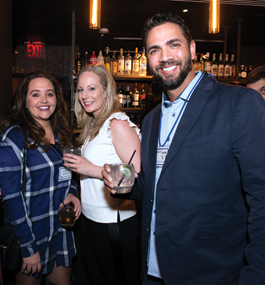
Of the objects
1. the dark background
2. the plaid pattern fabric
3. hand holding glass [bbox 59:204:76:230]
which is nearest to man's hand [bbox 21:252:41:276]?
the plaid pattern fabric

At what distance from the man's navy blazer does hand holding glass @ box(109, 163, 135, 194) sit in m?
0.18

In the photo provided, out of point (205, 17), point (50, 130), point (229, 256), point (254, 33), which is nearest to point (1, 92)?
point (50, 130)

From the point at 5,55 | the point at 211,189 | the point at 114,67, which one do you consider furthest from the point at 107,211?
the point at 114,67

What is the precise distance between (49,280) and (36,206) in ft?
2.08

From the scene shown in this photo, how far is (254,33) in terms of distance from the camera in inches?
211

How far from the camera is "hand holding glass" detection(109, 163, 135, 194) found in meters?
1.26

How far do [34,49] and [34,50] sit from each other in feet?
0.09

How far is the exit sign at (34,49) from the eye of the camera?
677 centimetres

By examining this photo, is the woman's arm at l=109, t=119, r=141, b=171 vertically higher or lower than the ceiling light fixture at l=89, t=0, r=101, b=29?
lower

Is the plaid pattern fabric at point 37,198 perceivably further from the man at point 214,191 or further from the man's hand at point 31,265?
the man at point 214,191

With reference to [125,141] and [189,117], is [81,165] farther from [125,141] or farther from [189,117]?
[189,117]

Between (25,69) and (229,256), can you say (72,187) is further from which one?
(25,69)

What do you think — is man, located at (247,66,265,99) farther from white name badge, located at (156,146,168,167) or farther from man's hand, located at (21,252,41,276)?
man's hand, located at (21,252,41,276)

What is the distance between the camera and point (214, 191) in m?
1.07
